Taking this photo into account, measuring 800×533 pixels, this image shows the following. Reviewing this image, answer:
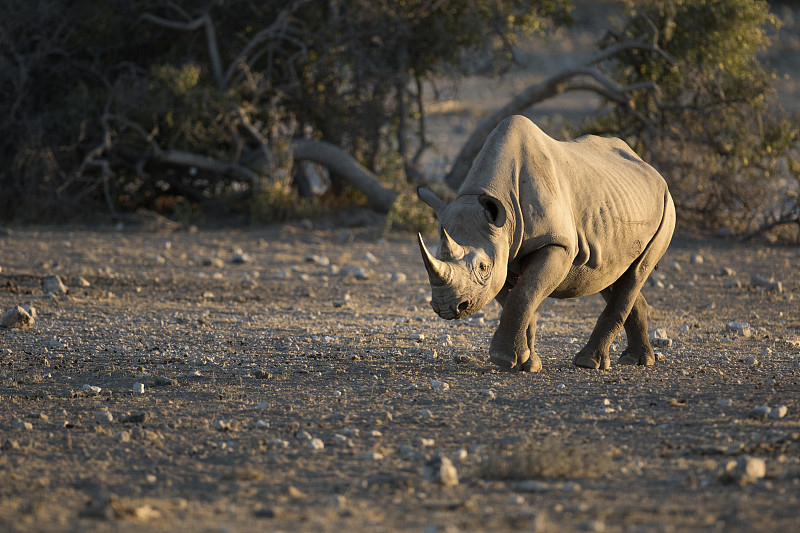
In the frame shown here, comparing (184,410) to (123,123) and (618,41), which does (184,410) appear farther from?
(618,41)

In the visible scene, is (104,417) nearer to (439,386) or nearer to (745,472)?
(439,386)

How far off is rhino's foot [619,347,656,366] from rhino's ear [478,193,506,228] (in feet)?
5.41

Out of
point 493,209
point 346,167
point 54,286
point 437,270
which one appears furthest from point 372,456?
point 346,167

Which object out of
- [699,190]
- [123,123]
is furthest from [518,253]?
[123,123]

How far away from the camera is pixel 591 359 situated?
6.96 meters

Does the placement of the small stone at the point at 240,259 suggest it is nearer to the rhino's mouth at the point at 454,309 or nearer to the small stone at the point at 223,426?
the rhino's mouth at the point at 454,309

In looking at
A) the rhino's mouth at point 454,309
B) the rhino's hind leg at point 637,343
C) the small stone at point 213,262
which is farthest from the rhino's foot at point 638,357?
the small stone at point 213,262

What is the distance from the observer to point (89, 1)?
50.8ft

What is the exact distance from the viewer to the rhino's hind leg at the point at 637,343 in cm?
721

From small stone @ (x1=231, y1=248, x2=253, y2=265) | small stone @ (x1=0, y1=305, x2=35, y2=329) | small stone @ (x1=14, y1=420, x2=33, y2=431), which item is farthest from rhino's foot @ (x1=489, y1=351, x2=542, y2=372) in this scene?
small stone @ (x1=231, y1=248, x2=253, y2=265)

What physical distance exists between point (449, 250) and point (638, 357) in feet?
Answer: 6.49

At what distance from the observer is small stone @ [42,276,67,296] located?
9656 millimetres

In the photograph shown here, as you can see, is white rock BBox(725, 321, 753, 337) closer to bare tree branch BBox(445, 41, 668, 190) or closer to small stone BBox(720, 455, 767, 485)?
small stone BBox(720, 455, 767, 485)

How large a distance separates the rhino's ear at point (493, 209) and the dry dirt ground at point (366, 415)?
104cm
